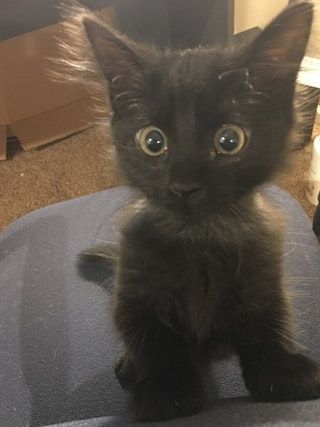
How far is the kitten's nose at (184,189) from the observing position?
2.33 ft

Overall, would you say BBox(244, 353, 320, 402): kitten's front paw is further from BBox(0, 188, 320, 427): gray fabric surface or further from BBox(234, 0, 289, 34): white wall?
BBox(234, 0, 289, 34): white wall

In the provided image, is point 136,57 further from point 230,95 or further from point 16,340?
point 16,340

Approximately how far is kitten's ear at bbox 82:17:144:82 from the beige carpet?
1.07 meters

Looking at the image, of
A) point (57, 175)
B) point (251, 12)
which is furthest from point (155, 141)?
point (251, 12)

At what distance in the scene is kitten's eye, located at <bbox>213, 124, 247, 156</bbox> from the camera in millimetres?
743

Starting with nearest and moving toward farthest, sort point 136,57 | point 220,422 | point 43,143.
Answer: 1. point 220,422
2. point 136,57
3. point 43,143

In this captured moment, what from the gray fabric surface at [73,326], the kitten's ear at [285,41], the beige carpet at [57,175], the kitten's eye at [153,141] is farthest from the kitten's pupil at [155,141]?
the beige carpet at [57,175]

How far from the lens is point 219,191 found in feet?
2.44

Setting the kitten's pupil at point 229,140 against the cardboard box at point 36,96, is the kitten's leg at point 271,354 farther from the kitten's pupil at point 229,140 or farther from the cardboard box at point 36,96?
the cardboard box at point 36,96

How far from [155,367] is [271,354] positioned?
0.16 m

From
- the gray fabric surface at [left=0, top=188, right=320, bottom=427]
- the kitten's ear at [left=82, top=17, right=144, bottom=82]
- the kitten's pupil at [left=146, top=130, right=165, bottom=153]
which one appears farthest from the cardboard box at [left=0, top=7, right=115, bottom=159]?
the kitten's pupil at [left=146, top=130, right=165, bottom=153]

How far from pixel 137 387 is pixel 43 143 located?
62.9 inches

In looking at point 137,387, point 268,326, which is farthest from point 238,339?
point 137,387

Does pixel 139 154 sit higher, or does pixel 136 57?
pixel 136 57
